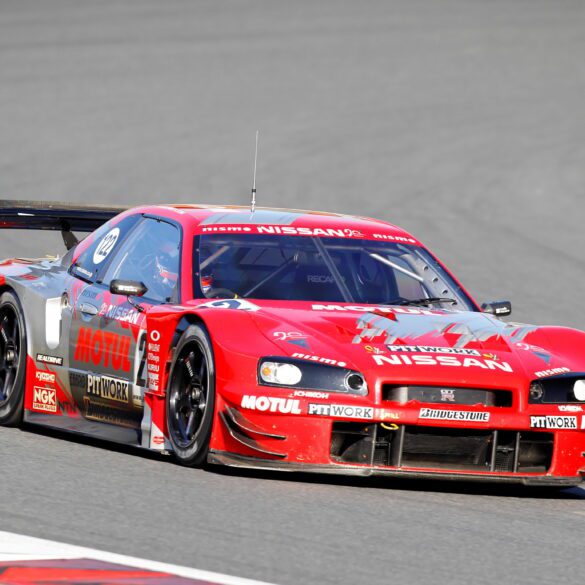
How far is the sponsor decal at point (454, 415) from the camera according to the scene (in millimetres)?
6637

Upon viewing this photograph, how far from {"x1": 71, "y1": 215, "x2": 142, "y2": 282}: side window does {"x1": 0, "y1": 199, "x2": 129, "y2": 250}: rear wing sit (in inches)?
40.5

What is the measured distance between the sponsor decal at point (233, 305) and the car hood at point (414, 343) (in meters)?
0.03

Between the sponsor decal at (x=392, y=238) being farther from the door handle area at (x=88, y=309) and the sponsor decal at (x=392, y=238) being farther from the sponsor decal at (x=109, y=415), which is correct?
the sponsor decal at (x=109, y=415)

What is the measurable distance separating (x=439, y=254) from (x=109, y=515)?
1211 cm

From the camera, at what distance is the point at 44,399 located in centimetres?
843

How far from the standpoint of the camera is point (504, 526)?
19.5 ft

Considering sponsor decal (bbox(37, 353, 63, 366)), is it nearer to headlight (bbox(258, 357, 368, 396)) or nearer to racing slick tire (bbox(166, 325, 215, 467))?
racing slick tire (bbox(166, 325, 215, 467))

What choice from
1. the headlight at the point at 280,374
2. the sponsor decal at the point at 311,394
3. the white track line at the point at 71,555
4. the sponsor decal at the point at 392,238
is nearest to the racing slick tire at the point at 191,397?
the headlight at the point at 280,374

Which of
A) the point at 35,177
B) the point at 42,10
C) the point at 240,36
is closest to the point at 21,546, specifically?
the point at 35,177

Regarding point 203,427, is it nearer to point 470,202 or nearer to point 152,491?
point 152,491

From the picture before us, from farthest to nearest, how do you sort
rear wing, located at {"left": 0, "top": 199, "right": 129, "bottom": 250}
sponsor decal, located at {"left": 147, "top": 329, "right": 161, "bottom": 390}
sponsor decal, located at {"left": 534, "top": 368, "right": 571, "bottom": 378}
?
rear wing, located at {"left": 0, "top": 199, "right": 129, "bottom": 250}
sponsor decal, located at {"left": 147, "top": 329, "right": 161, "bottom": 390}
sponsor decal, located at {"left": 534, "top": 368, "right": 571, "bottom": 378}

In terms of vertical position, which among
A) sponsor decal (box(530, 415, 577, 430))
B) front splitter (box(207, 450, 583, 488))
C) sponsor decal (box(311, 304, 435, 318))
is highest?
sponsor decal (box(311, 304, 435, 318))

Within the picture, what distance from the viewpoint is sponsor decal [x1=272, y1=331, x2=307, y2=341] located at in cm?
684

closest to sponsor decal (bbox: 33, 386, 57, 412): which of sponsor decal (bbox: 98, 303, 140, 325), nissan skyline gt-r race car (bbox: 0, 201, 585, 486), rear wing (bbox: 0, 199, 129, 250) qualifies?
nissan skyline gt-r race car (bbox: 0, 201, 585, 486)
